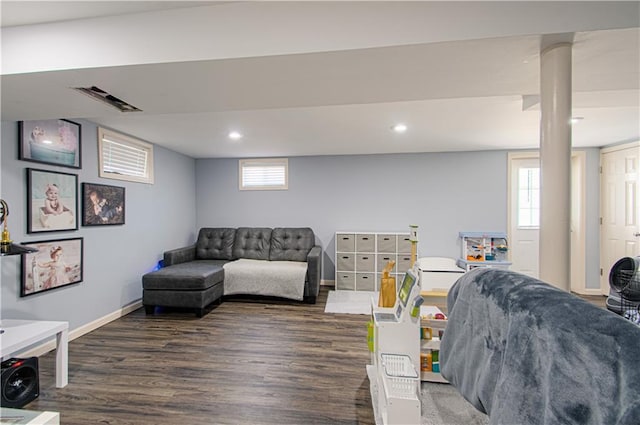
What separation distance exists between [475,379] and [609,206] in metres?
4.87

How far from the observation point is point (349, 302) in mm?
3904

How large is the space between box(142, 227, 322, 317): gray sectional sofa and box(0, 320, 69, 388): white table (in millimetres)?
1336

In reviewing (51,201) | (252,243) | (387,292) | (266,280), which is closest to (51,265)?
(51,201)

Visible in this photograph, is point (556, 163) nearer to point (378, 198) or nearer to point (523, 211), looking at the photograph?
point (378, 198)

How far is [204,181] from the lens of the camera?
5.07m

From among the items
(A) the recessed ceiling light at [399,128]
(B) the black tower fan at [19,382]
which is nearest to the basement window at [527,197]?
(A) the recessed ceiling light at [399,128]

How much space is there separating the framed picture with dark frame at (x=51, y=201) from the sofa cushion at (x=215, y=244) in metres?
1.91

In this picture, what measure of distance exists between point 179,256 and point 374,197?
3121 millimetres

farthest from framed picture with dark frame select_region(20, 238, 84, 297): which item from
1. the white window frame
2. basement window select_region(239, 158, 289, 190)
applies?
the white window frame

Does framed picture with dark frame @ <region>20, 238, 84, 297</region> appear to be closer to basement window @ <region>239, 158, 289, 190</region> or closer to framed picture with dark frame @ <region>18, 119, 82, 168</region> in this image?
framed picture with dark frame @ <region>18, 119, 82, 168</region>

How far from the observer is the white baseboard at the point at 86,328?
2.42 m

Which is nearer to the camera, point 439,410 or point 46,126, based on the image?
point 439,410

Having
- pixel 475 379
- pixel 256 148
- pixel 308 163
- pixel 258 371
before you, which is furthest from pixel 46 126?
pixel 475 379

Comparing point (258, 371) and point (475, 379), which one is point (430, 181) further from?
point (475, 379)
